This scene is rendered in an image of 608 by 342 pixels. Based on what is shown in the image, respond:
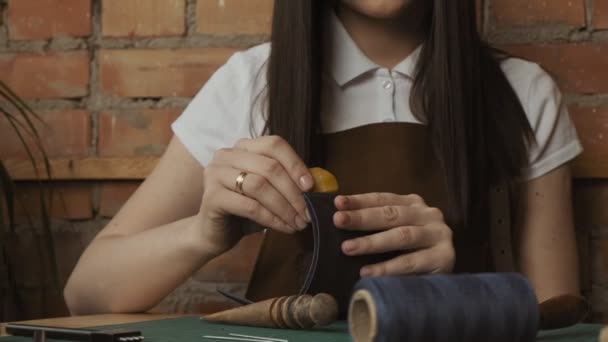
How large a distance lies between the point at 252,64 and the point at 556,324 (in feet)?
2.44

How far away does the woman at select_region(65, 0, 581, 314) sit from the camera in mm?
1212

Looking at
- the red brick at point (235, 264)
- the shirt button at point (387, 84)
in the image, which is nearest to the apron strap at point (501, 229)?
the shirt button at point (387, 84)

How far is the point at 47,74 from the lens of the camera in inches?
61.4

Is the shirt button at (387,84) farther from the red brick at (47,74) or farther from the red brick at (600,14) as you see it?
the red brick at (47,74)

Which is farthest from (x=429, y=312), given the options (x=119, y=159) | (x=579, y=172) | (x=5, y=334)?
(x=119, y=159)

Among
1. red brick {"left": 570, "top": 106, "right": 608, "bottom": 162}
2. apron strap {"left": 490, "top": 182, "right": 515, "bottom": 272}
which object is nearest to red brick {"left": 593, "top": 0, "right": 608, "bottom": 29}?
red brick {"left": 570, "top": 106, "right": 608, "bottom": 162}

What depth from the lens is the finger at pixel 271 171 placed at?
895 mm

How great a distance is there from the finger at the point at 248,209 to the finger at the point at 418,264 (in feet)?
0.33

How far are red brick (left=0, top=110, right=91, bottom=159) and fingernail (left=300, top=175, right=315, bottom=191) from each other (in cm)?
75

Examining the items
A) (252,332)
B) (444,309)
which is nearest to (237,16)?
(252,332)

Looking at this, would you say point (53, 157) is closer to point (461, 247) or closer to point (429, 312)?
point (461, 247)

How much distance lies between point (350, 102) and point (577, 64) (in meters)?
0.39

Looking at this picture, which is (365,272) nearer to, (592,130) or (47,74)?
(592,130)

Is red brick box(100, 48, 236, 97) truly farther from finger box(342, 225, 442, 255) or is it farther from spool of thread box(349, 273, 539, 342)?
spool of thread box(349, 273, 539, 342)
